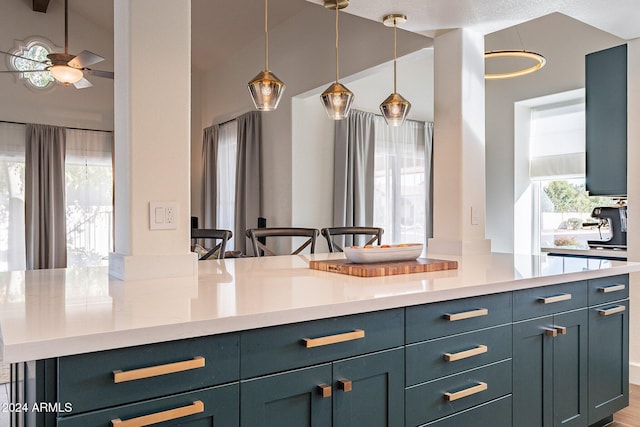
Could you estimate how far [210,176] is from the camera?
23.0ft

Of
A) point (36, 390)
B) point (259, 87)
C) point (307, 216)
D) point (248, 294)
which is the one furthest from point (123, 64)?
point (307, 216)

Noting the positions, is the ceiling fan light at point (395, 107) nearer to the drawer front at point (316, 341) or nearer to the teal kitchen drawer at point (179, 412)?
the drawer front at point (316, 341)

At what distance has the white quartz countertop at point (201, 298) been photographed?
1.06 metres

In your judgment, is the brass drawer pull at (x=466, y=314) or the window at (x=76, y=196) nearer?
the brass drawer pull at (x=466, y=314)

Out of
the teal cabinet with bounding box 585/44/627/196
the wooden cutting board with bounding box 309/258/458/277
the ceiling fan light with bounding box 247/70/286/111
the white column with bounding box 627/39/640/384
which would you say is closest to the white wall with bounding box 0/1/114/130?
the ceiling fan light with bounding box 247/70/286/111

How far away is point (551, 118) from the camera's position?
543 cm

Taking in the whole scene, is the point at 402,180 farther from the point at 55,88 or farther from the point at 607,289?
the point at 55,88

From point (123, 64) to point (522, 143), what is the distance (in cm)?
479

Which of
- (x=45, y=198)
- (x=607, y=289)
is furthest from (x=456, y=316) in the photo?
(x=45, y=198)

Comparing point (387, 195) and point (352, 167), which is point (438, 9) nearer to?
point (352, 167)

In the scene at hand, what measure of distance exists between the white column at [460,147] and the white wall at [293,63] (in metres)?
0.42

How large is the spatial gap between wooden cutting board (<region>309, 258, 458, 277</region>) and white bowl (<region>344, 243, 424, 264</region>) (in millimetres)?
24

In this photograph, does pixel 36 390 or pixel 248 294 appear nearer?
pixel 36 390

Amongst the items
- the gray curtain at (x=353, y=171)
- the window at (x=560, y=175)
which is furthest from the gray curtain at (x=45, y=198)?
the window at (x=560, y=175)
